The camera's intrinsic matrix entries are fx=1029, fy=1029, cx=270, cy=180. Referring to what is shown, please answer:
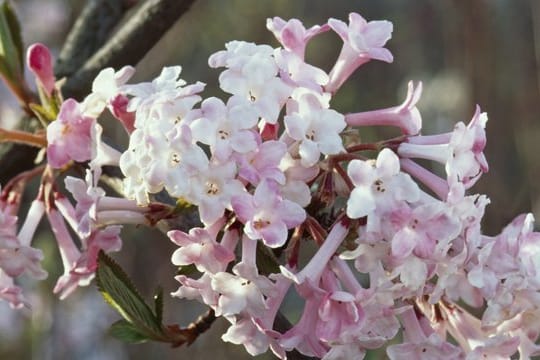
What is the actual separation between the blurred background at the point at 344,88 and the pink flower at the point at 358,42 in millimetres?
1824

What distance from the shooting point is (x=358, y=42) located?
131 cm

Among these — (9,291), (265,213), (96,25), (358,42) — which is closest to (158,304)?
(9,291)

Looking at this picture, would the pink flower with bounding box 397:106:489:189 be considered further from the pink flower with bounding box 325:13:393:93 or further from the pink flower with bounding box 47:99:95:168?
the pink flower with bounding box 47:99:95:168

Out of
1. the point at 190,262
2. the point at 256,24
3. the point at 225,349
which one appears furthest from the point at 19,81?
the point at 256,24

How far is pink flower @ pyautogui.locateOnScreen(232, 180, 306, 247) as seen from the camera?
1.13 m

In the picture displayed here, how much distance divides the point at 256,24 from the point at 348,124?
12.0 ft

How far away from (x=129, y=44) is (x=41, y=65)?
281 mm

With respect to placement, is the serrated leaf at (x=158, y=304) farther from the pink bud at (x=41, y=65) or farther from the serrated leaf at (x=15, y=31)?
the serrated leaf at (x=15, y=31)

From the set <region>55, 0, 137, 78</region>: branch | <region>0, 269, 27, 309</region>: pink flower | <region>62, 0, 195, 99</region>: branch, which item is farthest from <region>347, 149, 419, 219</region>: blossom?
<region>55, 0, 137, 78</region>: branch

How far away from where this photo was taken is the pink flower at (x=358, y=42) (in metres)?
1.31

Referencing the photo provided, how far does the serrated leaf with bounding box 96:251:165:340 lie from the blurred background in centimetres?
164

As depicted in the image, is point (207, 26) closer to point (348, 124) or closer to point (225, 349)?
point (225, 349)

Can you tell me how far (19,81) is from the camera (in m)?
1.67

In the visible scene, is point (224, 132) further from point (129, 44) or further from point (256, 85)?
point (129, 44)
